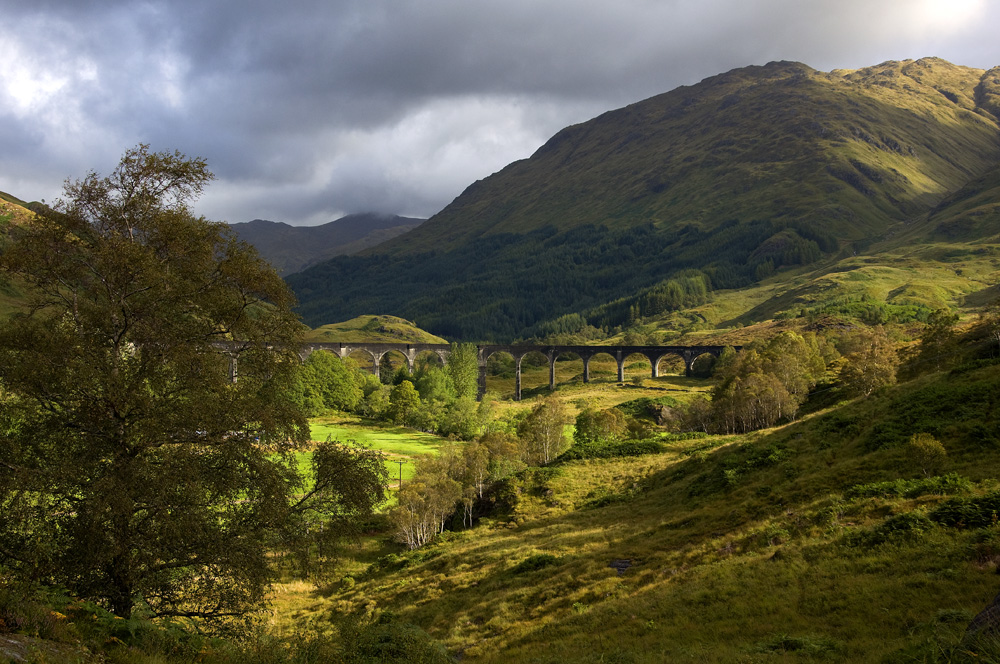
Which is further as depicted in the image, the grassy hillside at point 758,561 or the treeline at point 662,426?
the treeline at point 662,426

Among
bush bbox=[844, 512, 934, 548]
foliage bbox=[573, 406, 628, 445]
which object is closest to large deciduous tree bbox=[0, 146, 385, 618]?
bush bbox=[844, 512, 934, 548]

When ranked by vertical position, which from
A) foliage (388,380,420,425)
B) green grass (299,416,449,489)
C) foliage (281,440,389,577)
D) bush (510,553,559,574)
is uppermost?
foliage (281,440,389,577)

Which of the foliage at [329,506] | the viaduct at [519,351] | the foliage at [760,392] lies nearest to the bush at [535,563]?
the foliage at [329,506]

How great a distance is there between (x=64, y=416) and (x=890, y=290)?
218878 millimetres

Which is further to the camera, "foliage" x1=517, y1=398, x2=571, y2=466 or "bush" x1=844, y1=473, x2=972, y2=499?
"foliage" x1=517, y1=398, x2=571, y2=466

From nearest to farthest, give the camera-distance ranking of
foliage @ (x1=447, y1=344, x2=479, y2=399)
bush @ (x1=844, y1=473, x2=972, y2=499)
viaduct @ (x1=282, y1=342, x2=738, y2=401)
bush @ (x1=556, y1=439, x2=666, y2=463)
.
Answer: bush @ (x1=844, y1=473, x2=972, y2=499)
bush @ (x1=556, y1=439, x2=666, y2=463)
foliage @ (x1=447, y1=344, x2=479, y2=399)
viaduct @ (x1=282, y1=342, x2=738, y2=401)

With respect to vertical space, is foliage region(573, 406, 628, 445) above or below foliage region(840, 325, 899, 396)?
below

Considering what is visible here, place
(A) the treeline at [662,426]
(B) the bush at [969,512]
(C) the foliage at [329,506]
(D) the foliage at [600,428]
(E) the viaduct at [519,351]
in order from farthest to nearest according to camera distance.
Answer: (E) the viaduct at [519,351], (D) the foliage at [600,428], (A) the treeline at [662,426], (B) the bush at [969,512], (C) the foliage at [329,506]

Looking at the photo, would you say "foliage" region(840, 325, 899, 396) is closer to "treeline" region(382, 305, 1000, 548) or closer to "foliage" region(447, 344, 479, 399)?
"treeline" region(382, 305, 1000, 548)

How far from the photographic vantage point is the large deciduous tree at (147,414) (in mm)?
10789

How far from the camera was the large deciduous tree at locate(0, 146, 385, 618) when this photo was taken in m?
10.8

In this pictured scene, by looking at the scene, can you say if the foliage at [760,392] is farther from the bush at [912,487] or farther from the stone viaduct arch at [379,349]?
the stone viaduct arch at [379,349]

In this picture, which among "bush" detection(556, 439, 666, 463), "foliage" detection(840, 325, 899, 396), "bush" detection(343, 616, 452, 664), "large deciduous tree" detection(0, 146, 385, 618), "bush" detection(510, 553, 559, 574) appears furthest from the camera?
"bush" detection(556, 439, 666, 463)

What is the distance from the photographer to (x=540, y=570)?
2564 cm
